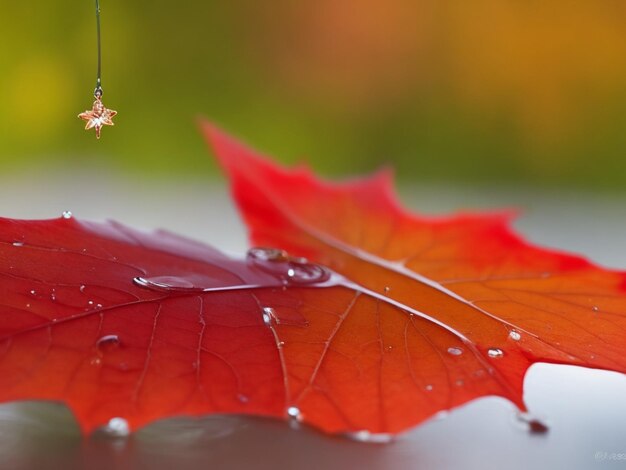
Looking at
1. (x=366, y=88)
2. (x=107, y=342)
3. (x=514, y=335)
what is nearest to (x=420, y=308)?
(x=514, y=335)

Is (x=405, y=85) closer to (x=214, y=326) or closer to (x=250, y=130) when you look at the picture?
(x=250, y=130)

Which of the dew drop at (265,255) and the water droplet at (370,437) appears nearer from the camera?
the water droplet at (370,437)

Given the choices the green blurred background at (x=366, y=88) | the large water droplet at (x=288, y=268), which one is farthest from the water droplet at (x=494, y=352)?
the green blurred background at (x=366, y=88)

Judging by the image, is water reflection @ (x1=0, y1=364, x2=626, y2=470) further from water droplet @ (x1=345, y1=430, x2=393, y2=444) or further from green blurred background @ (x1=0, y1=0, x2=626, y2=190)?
green blurred background @ (x1=0, y1=0, x2=626, y2=190)

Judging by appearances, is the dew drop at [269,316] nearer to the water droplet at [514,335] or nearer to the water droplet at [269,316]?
the water droplet at [269,316]

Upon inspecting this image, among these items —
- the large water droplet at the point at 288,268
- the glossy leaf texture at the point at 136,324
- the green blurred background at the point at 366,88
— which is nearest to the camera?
the glossy leaf texture at the point at 136,324

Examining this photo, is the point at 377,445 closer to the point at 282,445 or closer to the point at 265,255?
the point at 282,445
